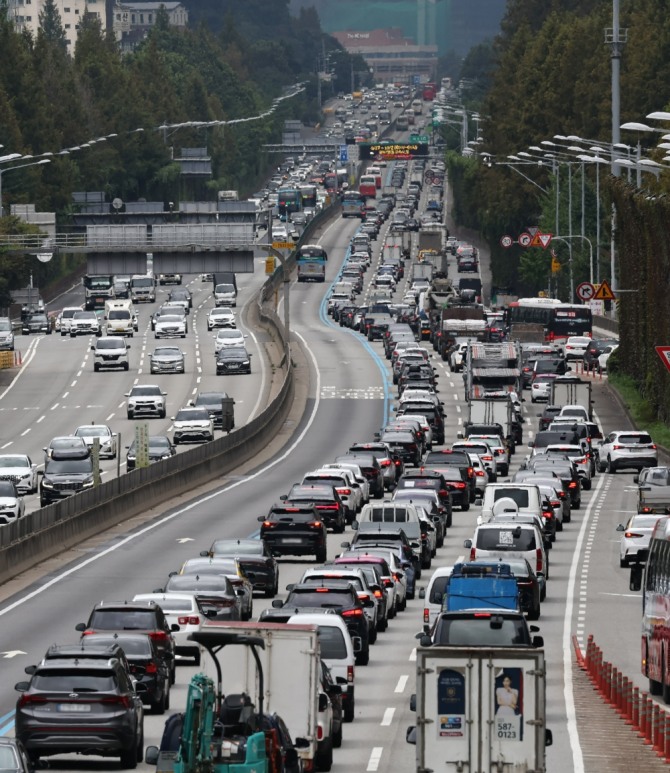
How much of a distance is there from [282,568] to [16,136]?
12641cm

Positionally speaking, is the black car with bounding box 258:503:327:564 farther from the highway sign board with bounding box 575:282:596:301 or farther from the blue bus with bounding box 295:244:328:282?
the blue bus with bounding box 295:244:328:282

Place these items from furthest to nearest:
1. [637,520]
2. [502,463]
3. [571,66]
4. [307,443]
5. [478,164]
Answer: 1. [478,164]
2. [571,66]
3. [307,443]
4. [502,463]
5. [637,520]

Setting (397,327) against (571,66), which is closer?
(397,327)

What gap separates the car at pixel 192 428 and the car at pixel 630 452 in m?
14.4

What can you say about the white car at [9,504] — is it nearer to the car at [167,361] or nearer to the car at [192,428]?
the car at [192,428]

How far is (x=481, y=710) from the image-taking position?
22.4 m

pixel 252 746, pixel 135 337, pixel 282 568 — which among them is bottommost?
pixel 135 337

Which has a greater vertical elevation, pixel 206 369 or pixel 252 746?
pixel 252 746

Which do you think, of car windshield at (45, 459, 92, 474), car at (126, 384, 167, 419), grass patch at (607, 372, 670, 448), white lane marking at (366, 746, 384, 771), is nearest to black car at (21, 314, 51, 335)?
grass patch at (607, 372, 670, 448)

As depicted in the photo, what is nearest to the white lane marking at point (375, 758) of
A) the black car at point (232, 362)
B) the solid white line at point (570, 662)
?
the solid white line at point (570, 662)

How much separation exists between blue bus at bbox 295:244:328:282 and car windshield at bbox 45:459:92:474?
10822 centimetres

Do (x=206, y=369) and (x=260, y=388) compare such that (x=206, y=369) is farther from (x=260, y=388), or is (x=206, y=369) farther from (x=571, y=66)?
(x=571, y=66)

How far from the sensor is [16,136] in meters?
173

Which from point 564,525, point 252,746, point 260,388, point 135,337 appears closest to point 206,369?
point 260,388
